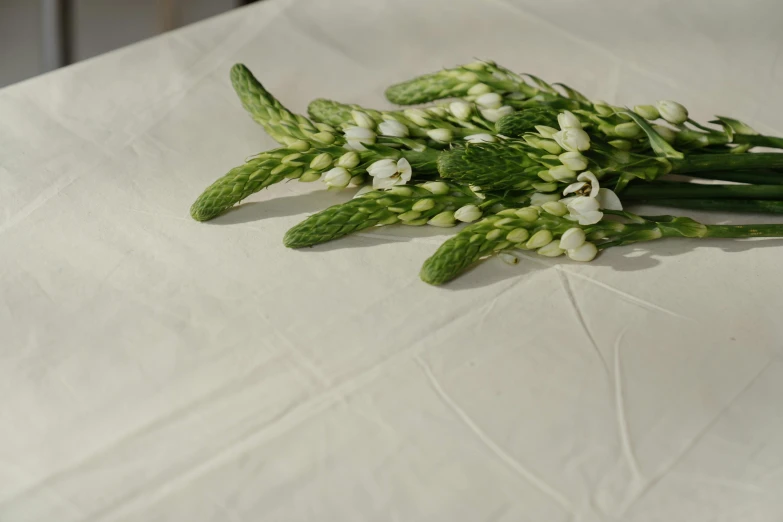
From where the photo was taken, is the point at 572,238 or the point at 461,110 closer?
the point at 572,238

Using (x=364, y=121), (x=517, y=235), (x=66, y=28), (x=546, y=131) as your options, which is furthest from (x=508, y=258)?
(x=66, y=28)

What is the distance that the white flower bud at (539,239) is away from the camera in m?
0.97

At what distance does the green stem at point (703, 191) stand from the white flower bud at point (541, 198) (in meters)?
0.10

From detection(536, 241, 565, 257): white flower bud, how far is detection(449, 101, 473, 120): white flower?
213mm

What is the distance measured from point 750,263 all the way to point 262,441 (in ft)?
2.03

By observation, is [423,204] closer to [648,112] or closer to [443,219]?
[443,219]

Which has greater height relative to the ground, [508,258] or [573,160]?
[573,160]

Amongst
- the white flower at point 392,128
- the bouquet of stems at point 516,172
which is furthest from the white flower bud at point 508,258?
the white flower at point 392,128

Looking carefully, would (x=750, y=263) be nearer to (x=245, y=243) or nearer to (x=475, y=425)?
(x=475, y=425)

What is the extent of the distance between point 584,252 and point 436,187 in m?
0.19

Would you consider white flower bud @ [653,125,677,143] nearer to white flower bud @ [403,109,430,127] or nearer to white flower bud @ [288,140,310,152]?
white flower bud @ [403,109,430,127]

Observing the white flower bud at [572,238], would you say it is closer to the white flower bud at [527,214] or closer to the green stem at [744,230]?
the white flower bud at [527,214]

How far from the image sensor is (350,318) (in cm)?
91

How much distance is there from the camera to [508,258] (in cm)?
100
